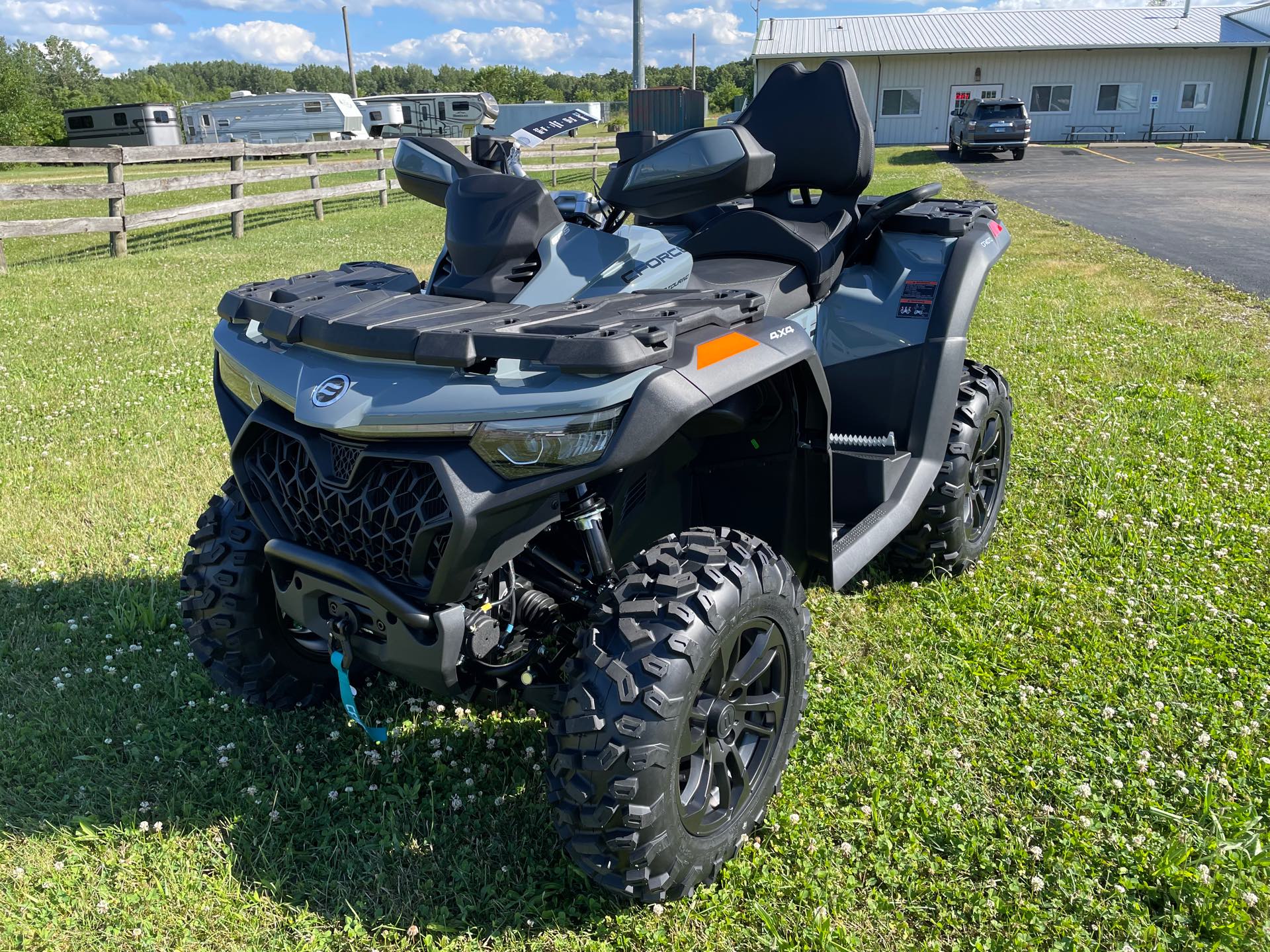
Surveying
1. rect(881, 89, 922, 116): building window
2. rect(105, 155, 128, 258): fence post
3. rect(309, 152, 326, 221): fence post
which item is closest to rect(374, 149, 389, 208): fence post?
rect(309, 152, 326, 221): fence post

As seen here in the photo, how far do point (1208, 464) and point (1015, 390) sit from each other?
1445 millimetres

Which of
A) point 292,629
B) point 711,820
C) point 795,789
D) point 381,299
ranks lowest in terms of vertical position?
point 795,789

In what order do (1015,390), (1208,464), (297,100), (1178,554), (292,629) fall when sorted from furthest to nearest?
(297,100) < (1015,390) < (1208,464) < (1178,554) < (292,629)

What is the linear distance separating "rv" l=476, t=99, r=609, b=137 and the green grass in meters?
1.85

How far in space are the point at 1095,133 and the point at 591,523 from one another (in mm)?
37701

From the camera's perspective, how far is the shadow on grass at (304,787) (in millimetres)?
2287

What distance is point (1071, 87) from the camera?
34000 mm

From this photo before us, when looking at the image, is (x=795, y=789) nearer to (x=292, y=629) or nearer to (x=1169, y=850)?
(x=1169, y=850)

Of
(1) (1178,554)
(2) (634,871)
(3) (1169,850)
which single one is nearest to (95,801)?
(2) (634,871)

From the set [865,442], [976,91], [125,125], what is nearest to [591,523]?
[865,442]

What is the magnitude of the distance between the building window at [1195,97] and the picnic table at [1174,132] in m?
0.59

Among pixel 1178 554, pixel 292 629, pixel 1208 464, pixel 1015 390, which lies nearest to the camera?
pixel 292 629

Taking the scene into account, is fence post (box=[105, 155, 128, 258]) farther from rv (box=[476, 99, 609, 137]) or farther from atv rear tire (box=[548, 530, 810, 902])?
atv rear tire (box=[548, 530, 810, 902])

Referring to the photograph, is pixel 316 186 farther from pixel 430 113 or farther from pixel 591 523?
pixel 430 113
